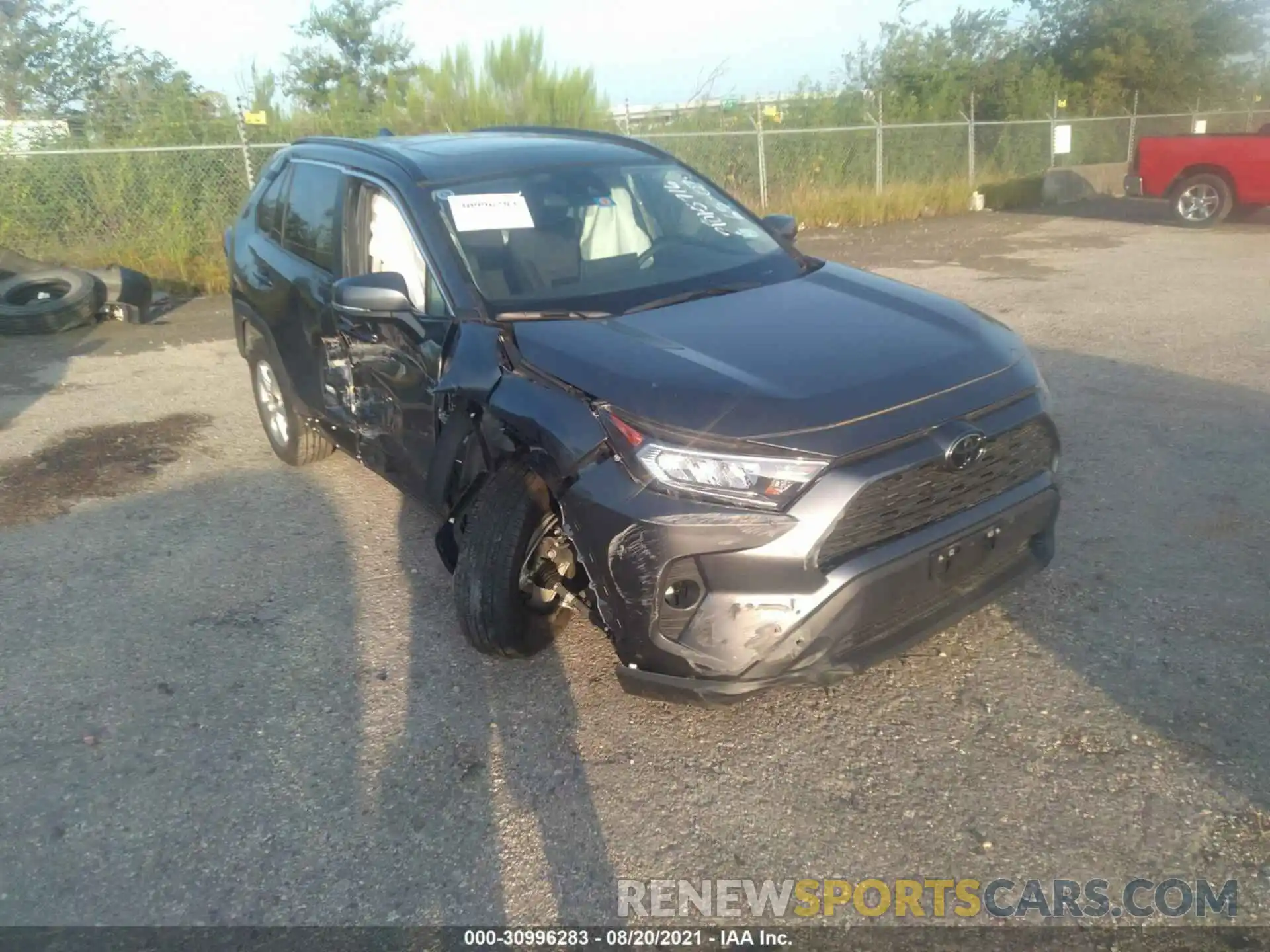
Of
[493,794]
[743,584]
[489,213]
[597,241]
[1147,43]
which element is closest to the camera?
[743,584]

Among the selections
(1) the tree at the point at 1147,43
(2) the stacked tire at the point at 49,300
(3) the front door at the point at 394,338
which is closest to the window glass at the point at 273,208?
(3) the front door at the point at 394,338

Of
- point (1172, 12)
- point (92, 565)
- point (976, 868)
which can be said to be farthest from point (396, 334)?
point (1172, 12)

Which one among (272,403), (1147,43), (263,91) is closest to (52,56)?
(263,91)

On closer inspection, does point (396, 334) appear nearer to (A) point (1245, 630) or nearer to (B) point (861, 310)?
(B) point (861, 310)

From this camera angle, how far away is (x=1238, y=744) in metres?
3.08

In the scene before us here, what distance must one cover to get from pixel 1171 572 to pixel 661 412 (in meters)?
2.53

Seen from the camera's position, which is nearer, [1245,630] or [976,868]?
[976,868]

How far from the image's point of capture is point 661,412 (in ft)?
9.70

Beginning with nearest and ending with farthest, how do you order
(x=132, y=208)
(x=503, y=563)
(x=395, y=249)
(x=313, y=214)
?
1. (x=503, y=563)
2. (x=395, y=249)
3. (x=313, y=214)
4. (x=132, y=208)

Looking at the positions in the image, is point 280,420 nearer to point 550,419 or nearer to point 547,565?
point 547,565

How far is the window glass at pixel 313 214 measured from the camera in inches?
189

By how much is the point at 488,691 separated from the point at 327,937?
1156mm

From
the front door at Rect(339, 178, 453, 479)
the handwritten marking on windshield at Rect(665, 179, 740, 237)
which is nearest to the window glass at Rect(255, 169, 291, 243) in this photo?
the front door at Rect(339, 178, 453, 479)

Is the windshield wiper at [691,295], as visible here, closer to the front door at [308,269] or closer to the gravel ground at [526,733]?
the gravel ground at [526,733]
